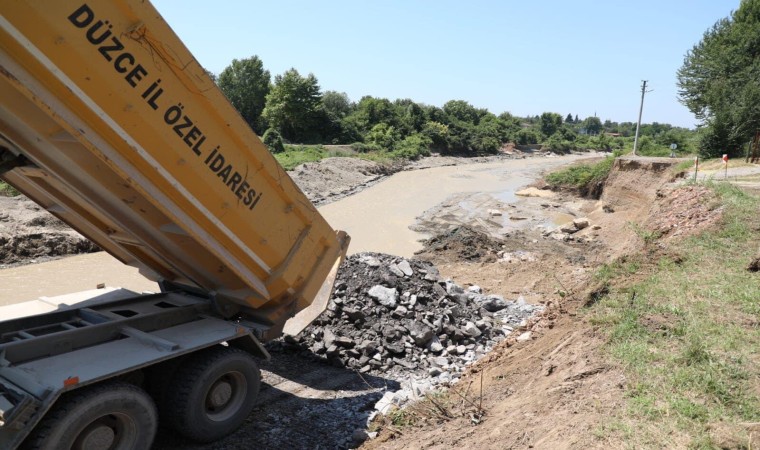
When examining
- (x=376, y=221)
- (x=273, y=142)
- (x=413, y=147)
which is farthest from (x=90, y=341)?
(x=413, y=147)

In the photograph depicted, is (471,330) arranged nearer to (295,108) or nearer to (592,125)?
(295,108)

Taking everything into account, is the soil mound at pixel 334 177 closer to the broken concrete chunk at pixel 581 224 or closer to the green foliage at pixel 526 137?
the broken concrete chunk at pixel 581 224

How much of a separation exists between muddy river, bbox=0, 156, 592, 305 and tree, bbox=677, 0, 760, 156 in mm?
10442

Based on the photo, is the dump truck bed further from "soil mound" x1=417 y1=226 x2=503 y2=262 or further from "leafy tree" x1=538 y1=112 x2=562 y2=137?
"leafy tree" x1=538 y1=112 x2=562 y2=137

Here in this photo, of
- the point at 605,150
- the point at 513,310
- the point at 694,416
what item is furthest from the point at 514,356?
the point at 605,150

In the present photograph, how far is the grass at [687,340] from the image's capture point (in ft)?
11.3

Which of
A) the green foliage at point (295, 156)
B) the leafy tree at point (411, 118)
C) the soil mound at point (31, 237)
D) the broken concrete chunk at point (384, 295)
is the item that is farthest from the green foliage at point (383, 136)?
the broken concrete chunk at point (384, 295)

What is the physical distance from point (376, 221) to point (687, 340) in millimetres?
15698

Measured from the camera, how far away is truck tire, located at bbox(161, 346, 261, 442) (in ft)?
14.1

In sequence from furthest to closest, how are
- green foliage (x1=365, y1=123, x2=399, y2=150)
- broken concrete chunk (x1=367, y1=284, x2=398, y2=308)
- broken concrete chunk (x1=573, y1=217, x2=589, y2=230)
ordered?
green foliage (x1=365, y1=123, x2=399, y2=150) → broken concrete chunk (x1=573, y1=217, x2=589, y2=230) → broken concrete chunk (x1=367, y1=284, x2=398, y2=308)

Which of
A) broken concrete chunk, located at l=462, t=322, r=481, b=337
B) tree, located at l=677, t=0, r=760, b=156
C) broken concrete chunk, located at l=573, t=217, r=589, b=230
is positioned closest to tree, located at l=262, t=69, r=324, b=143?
tree, located at l=677, t=0, r=760, b=156

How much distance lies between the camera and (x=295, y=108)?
4791 cm

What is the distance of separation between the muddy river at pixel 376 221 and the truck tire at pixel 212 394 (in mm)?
6456

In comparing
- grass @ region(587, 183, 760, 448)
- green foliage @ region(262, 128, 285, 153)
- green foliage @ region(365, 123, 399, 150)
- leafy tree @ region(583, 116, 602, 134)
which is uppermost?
leafy tree @ region(583, 116, 602, 134)
